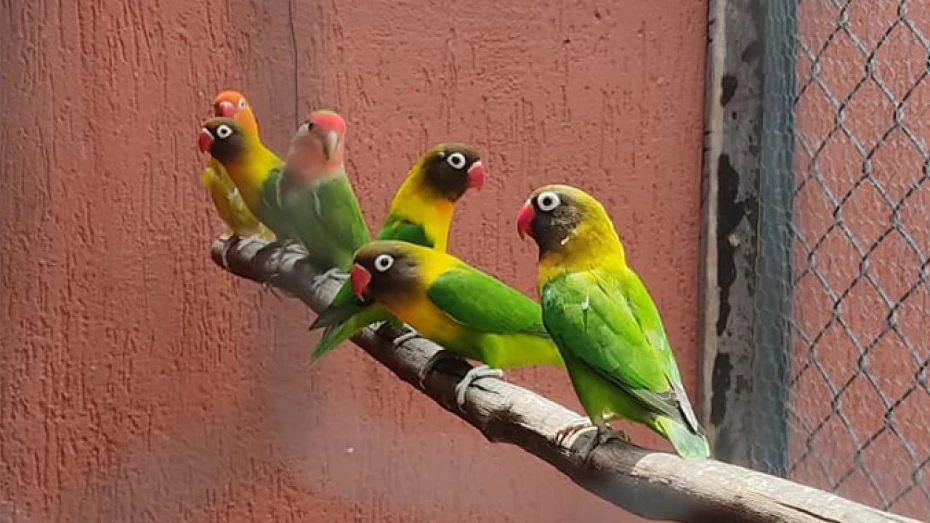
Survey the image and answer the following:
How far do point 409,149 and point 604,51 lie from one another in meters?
0.20

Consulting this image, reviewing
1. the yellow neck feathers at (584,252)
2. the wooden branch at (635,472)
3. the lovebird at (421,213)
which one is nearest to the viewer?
the wooden branch at (635,472)

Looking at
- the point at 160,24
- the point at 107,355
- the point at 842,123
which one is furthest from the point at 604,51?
the point at 107,355

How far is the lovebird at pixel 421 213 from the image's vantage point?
559mm

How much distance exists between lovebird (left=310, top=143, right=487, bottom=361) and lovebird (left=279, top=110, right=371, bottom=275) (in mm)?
42

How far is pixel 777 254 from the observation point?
3.06 feet

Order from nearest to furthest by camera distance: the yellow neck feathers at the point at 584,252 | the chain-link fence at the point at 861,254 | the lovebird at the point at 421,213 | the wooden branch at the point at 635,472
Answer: the wooden branch at the point at 635,472 < the yellow neck feathers at the point at 584,252 < the lovebird at the point at 421,213 < the chain-link fence at the point at 861,254

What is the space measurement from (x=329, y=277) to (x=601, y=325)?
0.23 metres

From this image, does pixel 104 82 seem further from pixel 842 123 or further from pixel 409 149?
pixel 842 123

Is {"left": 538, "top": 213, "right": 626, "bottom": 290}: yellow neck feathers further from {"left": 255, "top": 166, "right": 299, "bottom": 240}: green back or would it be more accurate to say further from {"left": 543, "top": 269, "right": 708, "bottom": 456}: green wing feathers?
{"left": 255, "top": 166, "right": 299, "bottom": 240}: green back

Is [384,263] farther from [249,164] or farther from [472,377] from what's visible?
[249,164]

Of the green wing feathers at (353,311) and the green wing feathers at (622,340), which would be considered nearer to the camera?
the green wing feathers at (622,340)

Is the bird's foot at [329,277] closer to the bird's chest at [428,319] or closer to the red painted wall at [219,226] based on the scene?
the bird's chest at [428,319]

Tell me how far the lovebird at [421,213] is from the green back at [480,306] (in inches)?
2.0

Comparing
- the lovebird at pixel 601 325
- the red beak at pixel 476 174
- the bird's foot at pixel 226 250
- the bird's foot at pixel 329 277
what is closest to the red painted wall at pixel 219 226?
the bird's foot at pixel 226 250
